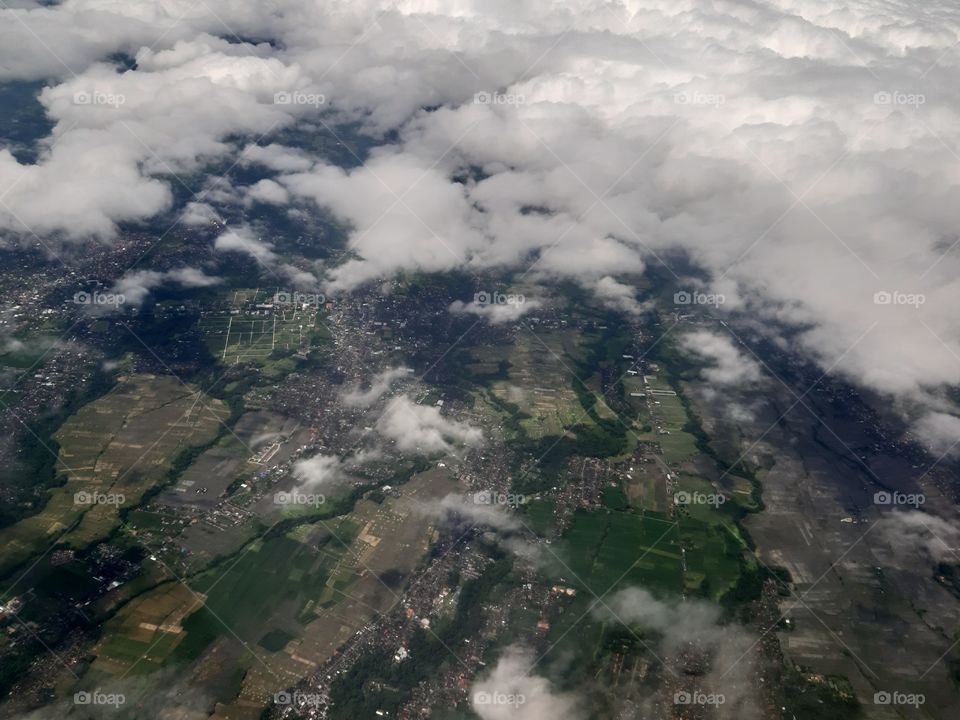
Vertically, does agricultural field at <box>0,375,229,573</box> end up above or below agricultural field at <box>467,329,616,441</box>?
above

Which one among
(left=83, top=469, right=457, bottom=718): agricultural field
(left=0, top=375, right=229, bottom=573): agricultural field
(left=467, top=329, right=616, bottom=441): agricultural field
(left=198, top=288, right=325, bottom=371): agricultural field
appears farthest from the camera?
(left=198, top=288, right=325, bottom=371): agricultural field

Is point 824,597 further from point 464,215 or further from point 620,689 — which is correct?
point 464,215

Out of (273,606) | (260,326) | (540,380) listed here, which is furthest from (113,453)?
(540,380)

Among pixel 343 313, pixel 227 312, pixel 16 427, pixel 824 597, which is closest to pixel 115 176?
pixel 227 312

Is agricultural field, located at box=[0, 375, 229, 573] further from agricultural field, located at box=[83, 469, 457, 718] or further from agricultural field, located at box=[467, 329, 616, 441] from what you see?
agricultural field, located at box=[467, 329, 616, 441]

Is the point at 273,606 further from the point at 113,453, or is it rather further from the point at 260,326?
the point at 260,326

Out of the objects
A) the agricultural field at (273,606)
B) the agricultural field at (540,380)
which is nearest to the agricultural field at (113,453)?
the agricultural field at (273,606)

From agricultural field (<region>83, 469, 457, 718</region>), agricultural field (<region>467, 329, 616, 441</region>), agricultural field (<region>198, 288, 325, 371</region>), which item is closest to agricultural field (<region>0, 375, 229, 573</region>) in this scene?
agricultural field (<region>198, 288, 325, 371</region>)

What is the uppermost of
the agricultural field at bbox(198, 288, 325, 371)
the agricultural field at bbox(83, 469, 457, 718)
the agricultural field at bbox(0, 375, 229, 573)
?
the agricultural field at bbox(83, 469, 457, 718)

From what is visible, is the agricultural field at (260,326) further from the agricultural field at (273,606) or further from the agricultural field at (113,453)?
the agricultural field at (273,606)
